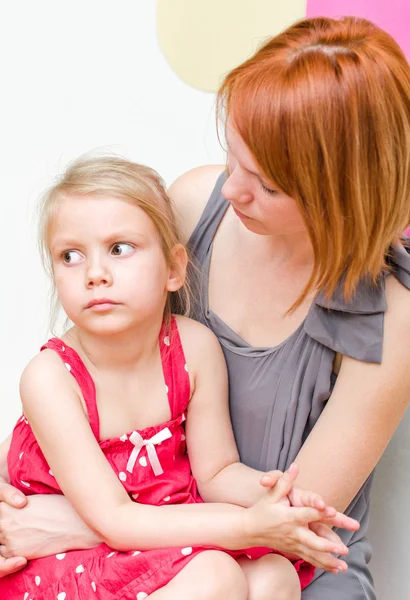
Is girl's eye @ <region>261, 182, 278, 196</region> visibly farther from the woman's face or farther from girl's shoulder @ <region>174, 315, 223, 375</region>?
girl's shoulder @ <region>174, 315, 223, 375</region>

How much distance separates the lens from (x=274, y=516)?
125 centimetres

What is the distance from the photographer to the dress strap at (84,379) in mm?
1389

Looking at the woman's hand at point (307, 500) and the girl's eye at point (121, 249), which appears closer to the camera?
the woman's hand at point (307, 500)

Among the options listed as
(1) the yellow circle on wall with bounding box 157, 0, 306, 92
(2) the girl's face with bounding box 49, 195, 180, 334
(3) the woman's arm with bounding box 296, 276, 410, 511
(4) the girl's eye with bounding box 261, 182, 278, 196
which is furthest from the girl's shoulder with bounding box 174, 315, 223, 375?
(1) the yellow circle on wall with bounding box 157, 0, 306, 92

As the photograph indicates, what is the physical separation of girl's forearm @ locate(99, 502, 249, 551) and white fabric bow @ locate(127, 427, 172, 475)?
87mm

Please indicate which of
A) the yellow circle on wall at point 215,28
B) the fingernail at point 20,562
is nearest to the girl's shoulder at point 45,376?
the fingernail at point 20,562

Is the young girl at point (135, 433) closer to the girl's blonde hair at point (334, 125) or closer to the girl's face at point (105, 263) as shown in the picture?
the girl's face at point (105, 263)

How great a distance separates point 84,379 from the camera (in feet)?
4.58

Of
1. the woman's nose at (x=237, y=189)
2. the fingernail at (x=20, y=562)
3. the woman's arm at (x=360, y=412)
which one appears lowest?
the fingernail at (x=20, y=562)

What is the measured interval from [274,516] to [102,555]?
282 mm

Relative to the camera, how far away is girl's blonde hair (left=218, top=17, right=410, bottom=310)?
3.93 ft

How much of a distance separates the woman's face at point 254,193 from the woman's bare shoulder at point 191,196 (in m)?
0.30

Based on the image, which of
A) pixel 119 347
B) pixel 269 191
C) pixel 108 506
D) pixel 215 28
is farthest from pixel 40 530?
pixel 215 28

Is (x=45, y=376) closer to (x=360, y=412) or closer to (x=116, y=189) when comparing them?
(x=116, y=189)
